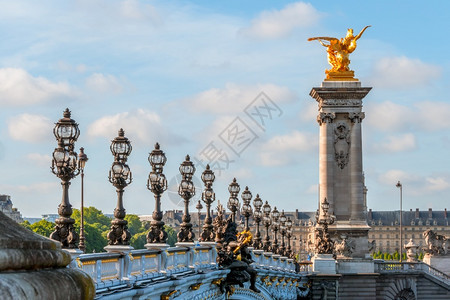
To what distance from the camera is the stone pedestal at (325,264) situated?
62.5 meters

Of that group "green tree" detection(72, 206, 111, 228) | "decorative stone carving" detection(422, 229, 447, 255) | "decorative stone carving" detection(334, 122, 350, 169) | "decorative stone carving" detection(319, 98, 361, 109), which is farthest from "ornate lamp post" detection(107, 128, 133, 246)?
"decorative stone carving" detection(422, 229, 447, 255)

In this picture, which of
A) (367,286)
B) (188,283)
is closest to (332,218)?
(367,286)

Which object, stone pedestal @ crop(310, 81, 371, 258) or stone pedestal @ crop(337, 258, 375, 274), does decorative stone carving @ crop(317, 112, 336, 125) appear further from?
stone pedestal @ crop(337, 258, 375, 274)

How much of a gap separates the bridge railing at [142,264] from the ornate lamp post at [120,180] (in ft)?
1.48

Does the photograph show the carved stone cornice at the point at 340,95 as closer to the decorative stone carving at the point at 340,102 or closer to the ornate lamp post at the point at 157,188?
the decorative stone carving at the point at 340,102

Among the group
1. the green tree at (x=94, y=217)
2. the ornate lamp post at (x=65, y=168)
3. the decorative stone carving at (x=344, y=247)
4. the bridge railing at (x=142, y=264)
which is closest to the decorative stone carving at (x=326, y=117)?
the decorative stone carving at (x=344, y=247)

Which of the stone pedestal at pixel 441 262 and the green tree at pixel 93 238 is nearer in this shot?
the green tree at pixel 93 238

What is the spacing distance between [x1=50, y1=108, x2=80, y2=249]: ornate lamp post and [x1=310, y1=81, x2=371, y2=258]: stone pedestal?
54.9m

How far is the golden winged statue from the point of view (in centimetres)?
7169

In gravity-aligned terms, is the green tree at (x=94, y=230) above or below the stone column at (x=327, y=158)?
below

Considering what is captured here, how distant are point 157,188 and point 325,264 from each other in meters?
41.0

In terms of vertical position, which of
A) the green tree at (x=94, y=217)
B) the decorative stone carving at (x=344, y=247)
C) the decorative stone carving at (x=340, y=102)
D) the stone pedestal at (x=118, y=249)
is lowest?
the decorative stone carving at (x=344, y=247)

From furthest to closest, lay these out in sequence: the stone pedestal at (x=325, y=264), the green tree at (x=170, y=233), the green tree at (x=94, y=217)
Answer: the green tree at (x=170, y=233) < the green tree at (x=94, y=217) < the stone pedestal at (x=325, y=264)

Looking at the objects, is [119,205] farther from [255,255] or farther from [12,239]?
[255,255]
